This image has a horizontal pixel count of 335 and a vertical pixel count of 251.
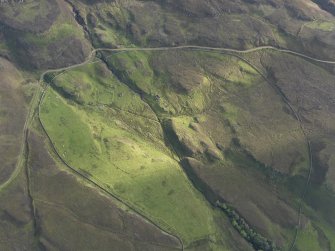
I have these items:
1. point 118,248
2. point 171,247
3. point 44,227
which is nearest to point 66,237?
point 44,227

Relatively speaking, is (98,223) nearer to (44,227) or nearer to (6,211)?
(44,227)

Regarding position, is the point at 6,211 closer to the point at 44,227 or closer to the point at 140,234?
the point at 44,227

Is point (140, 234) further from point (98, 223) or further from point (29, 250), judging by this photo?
point (29, 250)

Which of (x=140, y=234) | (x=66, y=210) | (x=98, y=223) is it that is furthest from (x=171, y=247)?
(x=66, y=210)

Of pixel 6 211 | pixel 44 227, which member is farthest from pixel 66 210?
pixel 6 211

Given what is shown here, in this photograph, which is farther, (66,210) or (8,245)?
(66,210)

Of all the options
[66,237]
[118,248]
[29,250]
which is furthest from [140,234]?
[29,250]

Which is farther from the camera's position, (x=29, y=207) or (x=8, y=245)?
(x=29, y=207)
